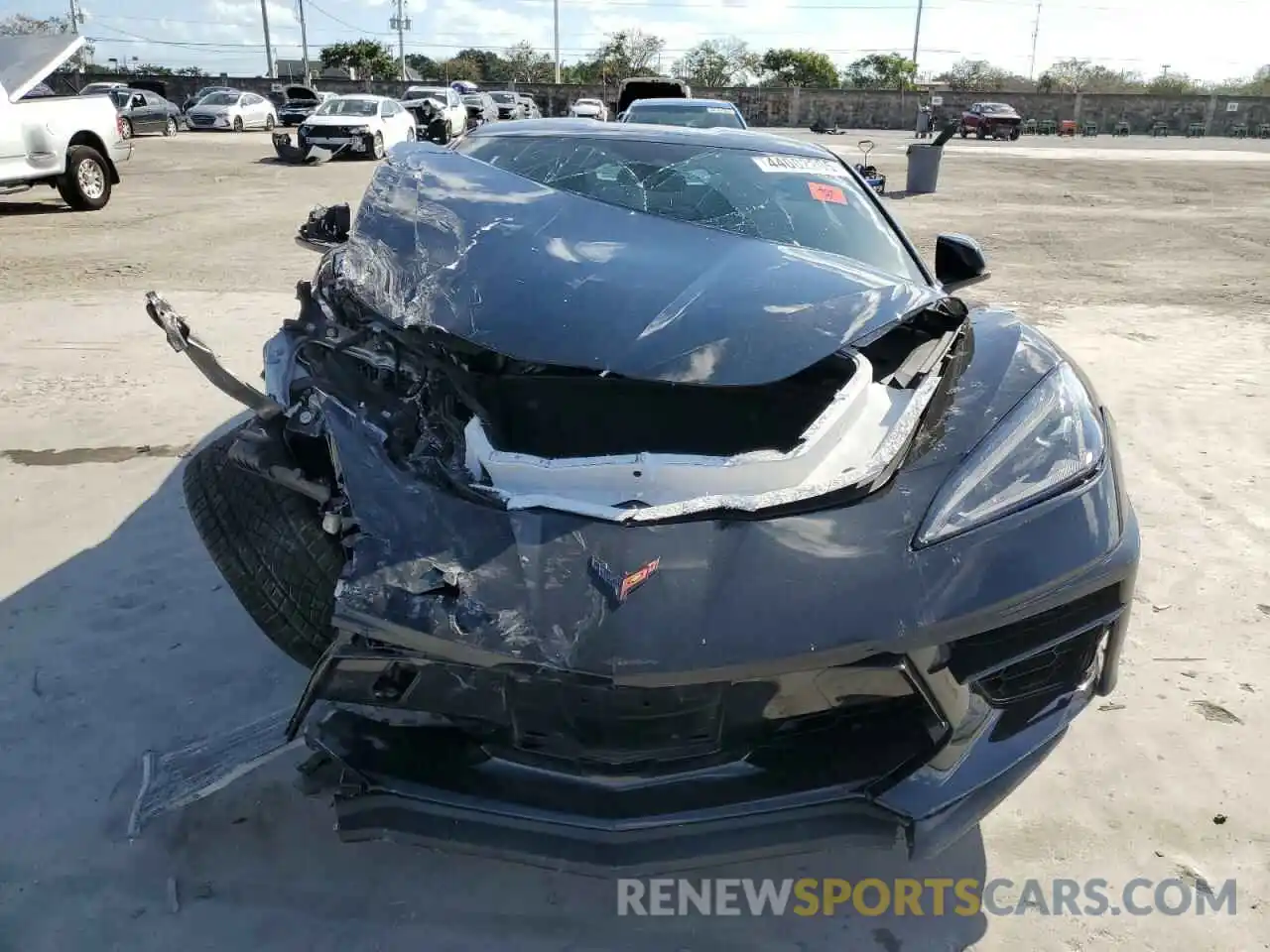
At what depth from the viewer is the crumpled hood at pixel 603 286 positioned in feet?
6.88

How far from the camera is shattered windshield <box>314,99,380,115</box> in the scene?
1941 cm

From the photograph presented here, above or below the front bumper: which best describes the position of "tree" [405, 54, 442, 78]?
above

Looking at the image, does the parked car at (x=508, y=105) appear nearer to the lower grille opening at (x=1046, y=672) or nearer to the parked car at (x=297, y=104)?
the parked car at (x=297, y=104)

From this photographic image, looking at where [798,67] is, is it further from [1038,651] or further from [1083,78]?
[1038,651]

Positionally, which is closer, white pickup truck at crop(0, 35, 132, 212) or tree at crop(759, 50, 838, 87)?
white pickup truck at crop(0, 35, 132, 212)

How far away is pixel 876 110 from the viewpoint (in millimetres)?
47094

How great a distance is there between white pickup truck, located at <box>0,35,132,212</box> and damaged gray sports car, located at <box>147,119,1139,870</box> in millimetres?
9635

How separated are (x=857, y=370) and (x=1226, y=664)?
152 cm

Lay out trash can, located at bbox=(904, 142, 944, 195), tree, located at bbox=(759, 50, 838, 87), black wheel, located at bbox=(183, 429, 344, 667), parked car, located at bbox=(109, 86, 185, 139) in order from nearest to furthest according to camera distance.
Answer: black wheel, located at bbox=(183, 429, 344, 667)
trash can, located at bbox=(904, 142, 944, 195)
parked car, located at bbox=(109, 86, 185, 139)
tree, located at bbox=(759, 50, 838, 87)

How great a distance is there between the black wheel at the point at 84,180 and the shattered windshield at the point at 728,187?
951 centimetres

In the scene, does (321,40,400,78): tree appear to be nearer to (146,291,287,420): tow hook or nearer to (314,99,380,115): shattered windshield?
(314,99,380,115): shattered windshield

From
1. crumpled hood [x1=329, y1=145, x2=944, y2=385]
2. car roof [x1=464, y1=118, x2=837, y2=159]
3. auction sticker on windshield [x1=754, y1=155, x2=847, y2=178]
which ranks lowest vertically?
crumpled hood [x1=329, y1=145, x2=944, y2=385]

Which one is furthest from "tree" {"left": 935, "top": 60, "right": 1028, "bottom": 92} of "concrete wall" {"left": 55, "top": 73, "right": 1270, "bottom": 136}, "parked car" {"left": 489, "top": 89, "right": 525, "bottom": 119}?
"parked car" {"left": 489, "top": 89, "right": 525, "bottom": 119}

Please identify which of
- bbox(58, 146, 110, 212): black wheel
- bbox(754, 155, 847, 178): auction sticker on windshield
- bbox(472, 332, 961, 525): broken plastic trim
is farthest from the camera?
bbox(58, 146, 110, 212): black wheel
